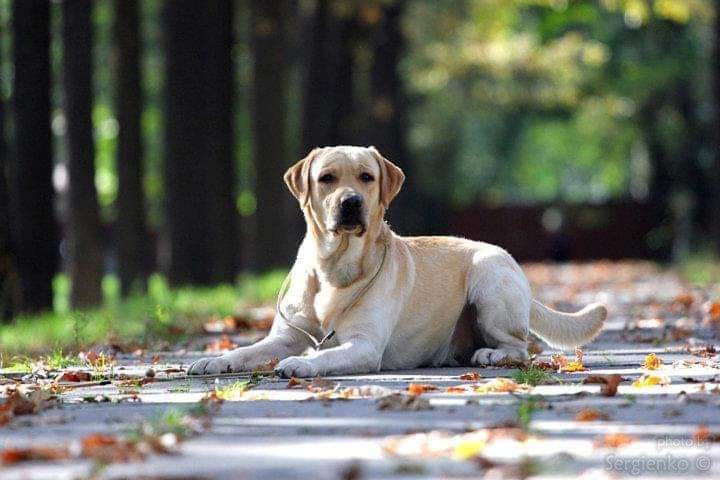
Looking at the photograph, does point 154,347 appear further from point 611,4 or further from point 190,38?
point 611,4

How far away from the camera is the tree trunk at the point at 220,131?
→ 21.4 m

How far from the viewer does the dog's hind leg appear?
948cm

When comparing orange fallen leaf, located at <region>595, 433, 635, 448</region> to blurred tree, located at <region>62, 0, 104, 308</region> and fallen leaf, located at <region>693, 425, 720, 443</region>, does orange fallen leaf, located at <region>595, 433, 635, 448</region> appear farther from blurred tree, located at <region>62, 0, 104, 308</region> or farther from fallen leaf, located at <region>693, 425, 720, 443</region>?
blurred tree, located at <region>62, 0, 104, 308</region>

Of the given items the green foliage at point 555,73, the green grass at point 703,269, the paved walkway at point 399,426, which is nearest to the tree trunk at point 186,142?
the green foliage at point 555,73

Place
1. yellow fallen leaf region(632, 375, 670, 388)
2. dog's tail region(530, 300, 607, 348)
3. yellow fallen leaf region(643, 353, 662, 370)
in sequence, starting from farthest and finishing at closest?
dog's tail region(530, 300, 607, 348) < yellow fallen leaf region(643, 353, 662, 370) < yellow fallen leaf region(632, 375, 670, 388)

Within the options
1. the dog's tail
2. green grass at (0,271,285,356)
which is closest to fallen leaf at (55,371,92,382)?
green grass at (0,271,285,356)

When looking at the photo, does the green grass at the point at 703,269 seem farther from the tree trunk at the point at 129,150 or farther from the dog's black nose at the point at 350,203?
the dog's black nose at the point at 350,203

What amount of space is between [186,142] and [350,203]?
1242 cm

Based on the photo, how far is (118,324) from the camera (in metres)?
13.6

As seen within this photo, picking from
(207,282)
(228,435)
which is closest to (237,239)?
(207,282)

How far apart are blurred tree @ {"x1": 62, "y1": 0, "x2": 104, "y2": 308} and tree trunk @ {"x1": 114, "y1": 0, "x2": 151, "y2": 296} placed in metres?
3.68

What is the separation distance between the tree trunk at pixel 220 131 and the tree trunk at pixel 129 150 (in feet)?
5.21

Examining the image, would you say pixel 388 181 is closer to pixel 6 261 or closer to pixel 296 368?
pixel 296 368

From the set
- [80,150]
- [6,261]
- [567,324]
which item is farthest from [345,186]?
[80,150]
